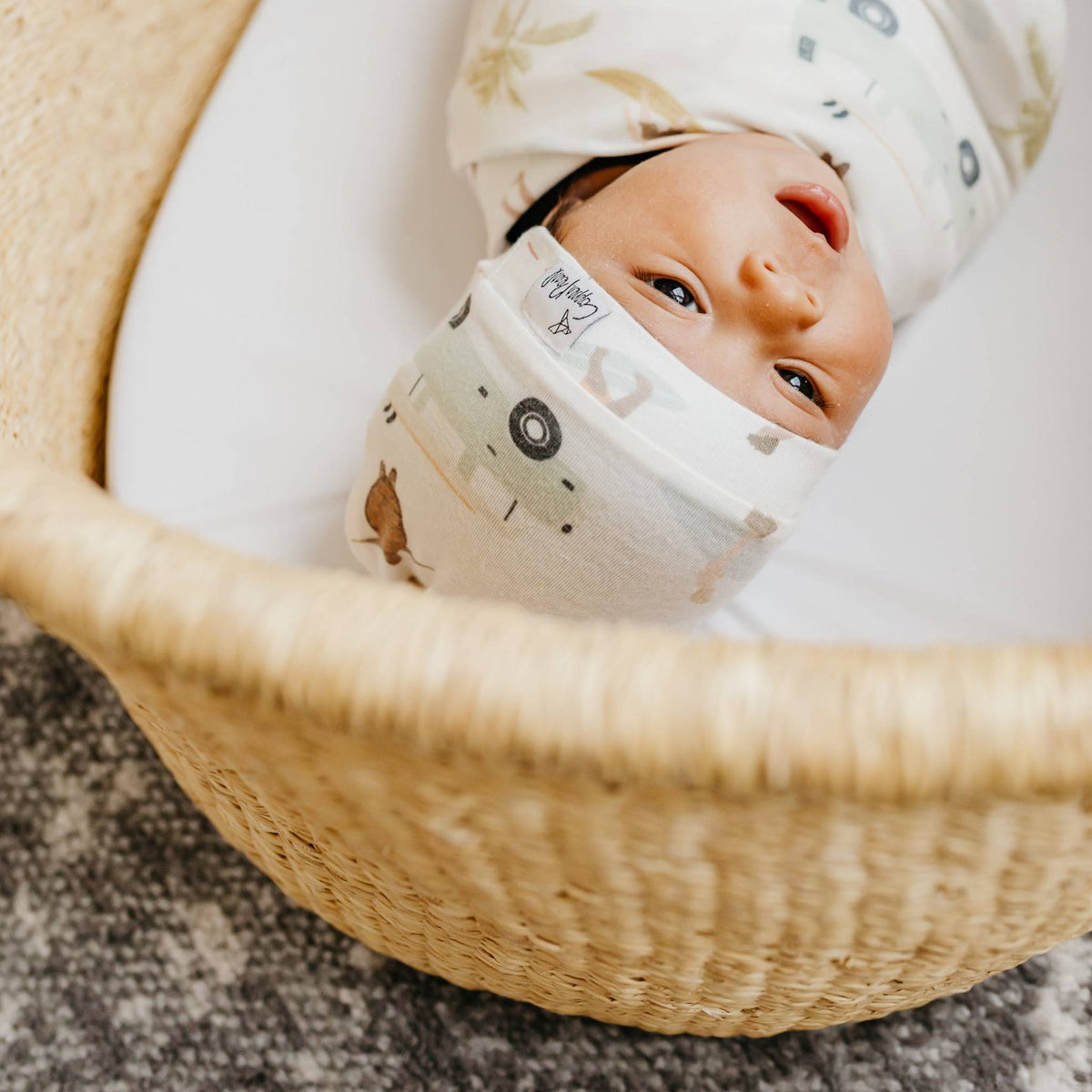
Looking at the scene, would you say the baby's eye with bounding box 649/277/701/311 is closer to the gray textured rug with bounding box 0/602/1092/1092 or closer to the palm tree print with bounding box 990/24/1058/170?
the palm tree print with bounding box 990/24/1058/170

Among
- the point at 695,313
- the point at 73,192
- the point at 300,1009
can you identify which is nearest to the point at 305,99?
the point at 73,192

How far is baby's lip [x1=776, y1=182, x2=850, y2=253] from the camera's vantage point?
0.61 metres

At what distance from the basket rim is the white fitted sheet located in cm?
39

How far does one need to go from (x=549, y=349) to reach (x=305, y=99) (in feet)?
1.34

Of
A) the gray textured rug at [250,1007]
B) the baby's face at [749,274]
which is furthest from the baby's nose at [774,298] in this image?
the gray textured rug at [250,1007]

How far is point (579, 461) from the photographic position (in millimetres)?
555

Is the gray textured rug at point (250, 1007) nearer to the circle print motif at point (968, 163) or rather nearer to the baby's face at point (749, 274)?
the baby's face at point (749, 274)

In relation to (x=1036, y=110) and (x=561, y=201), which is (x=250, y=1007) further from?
(x=1036, y=110)

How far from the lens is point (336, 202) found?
82 centimetres

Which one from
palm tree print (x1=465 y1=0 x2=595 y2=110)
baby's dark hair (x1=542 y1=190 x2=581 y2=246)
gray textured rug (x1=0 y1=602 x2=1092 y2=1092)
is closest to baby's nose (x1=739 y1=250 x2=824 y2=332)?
baby's dark hair (x1=542 y1=190 x2=581 y2=246)

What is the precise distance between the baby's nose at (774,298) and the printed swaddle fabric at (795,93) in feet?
0.42

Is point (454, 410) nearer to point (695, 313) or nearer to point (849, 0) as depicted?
point (695, 313)

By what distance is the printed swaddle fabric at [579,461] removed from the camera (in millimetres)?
555

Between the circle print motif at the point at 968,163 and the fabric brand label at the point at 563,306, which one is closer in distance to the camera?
the fabric brand label at the point at 563,306
